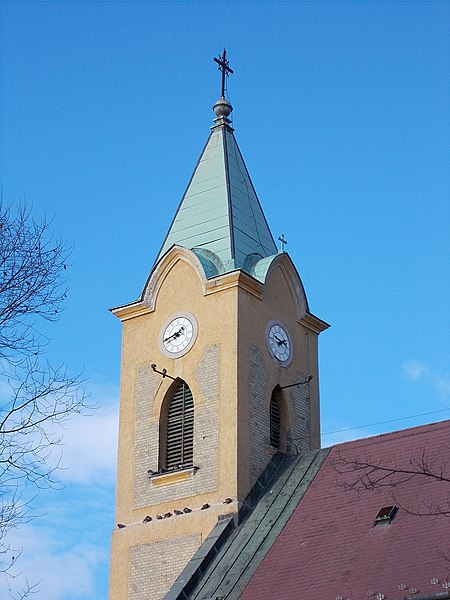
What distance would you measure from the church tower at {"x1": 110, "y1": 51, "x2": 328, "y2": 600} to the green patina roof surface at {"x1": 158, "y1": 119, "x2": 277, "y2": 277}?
0.04 meters

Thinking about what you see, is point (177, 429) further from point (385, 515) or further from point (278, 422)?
point (385, 515)

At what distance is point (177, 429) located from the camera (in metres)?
27.7

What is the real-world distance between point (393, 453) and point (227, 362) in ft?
15.4

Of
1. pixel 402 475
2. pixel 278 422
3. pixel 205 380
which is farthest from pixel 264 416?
pixel 402 475

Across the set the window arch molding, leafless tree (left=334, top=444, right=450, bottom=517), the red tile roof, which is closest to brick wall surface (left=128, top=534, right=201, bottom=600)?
the window arch molding

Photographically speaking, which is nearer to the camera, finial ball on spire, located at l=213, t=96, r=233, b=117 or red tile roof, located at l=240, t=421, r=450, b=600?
red tile roof, located at l=240, t=421, r=450, b=600

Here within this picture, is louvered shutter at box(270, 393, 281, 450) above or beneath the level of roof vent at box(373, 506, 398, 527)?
above

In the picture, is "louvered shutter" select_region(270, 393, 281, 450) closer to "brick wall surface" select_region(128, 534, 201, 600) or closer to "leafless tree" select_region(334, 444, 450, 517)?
"leafless tree" select_region(334, 444, 450, 517)

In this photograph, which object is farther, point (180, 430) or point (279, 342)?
point (279, 342)

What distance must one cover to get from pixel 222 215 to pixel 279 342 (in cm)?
366

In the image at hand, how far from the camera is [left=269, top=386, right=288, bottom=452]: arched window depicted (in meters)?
27.8

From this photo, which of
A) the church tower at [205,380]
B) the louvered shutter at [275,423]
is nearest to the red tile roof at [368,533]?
the louvered shutter at [275,423]

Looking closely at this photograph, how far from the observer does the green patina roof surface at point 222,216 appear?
28.9 meters

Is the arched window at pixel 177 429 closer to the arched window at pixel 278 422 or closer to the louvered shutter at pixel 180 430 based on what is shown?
the louvered shutter at pixel 180 430
